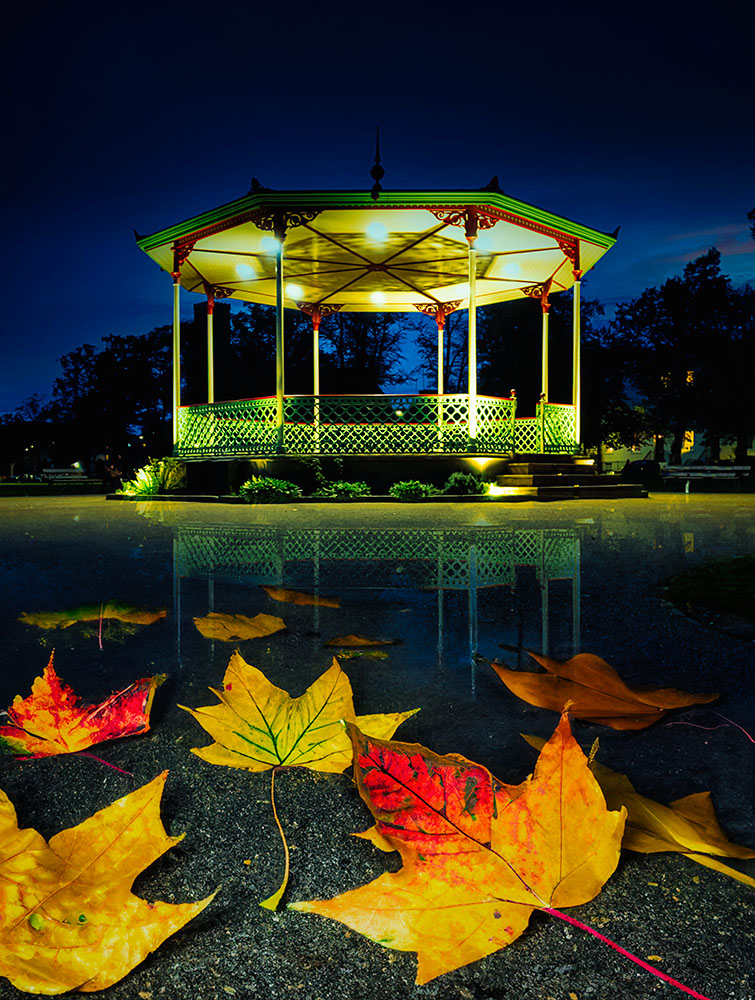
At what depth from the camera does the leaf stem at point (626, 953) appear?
924mm

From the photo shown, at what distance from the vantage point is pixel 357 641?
2840 millimetres

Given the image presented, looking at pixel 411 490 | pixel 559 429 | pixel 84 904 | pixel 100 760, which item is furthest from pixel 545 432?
pixel 84 904

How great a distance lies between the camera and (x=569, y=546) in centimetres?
618

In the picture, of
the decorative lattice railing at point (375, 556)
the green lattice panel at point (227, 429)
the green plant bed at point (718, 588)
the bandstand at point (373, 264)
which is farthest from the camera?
the green lattice panel at point (227, 429)

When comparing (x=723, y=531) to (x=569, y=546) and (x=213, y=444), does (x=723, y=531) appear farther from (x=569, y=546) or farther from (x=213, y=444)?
(x=213, y=444)

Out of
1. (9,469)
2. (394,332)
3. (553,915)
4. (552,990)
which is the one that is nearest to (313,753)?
(553,915)

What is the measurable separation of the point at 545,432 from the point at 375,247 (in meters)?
6.11

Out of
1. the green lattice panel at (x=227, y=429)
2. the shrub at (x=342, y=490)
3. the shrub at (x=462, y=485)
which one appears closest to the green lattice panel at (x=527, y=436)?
the shrub at (x=462, y=485)

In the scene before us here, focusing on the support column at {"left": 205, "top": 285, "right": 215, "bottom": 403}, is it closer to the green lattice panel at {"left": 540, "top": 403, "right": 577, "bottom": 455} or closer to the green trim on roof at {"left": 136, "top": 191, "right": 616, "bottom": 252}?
the green trim on roof at {"left": 136, "top": 191, "right": 616, "bottom": 252}

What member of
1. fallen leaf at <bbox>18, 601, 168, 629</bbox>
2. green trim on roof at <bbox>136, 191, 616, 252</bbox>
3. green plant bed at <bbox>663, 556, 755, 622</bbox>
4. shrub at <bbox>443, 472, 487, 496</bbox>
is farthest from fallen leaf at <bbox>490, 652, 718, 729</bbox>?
green trim on roof at <bbox>136, 191, 616, 252</bbox>

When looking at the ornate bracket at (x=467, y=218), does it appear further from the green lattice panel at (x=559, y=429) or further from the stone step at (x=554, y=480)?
the stone step at (x=554, y=480)

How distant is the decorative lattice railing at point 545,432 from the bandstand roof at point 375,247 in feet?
11.4

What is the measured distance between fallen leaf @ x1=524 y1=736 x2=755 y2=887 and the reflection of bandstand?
1.32m

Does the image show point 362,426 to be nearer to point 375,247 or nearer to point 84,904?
point 375,247
